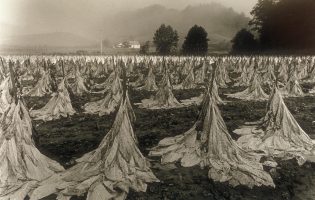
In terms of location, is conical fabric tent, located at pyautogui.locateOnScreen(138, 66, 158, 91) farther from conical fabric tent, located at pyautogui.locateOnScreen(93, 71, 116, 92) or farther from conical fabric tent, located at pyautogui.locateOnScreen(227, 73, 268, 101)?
conical fabric tent, located at pyautogui.locateOnScreen(227, 73, 268, 101)

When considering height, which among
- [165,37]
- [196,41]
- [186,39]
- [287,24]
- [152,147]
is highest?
[287,24]

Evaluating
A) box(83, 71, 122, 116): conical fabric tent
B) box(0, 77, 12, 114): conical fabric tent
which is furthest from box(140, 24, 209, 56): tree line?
box(0, 77, 12, 114): conical fabric tent

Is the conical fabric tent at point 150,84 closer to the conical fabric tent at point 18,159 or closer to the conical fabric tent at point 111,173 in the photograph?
the conical fabric tent at point 111,173

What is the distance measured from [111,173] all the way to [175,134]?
4.97 meters

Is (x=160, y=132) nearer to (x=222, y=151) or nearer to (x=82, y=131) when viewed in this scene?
(x=82, y=131)

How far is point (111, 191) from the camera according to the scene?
7793 mm

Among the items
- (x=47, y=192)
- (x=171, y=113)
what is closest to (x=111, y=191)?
(x=47, y=192)

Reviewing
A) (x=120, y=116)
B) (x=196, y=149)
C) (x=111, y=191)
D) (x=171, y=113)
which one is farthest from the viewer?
(x=171, y=113)

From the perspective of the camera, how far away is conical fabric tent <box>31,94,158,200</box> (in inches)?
309

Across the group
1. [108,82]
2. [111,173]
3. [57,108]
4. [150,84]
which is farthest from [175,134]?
[108,82]

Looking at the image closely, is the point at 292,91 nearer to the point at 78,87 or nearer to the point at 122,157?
the point at 78,87

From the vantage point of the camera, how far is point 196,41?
39.8m

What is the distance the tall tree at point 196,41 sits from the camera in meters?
34.4

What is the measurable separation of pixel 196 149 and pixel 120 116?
242 centimetres
